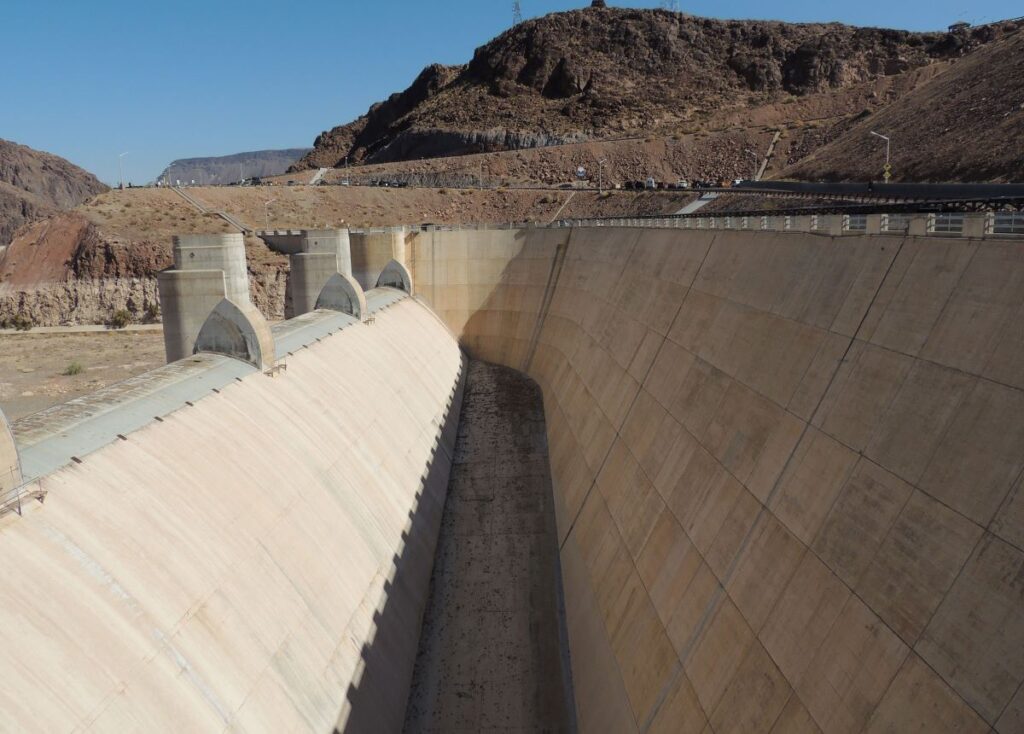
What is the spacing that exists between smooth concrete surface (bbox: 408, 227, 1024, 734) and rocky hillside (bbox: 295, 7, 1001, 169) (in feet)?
302

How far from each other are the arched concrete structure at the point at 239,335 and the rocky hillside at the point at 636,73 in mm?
91298

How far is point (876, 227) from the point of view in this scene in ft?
39.9

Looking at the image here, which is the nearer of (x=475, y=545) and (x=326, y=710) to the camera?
(x=326, y=710)

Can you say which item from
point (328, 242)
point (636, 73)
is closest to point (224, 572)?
point (328, 242)

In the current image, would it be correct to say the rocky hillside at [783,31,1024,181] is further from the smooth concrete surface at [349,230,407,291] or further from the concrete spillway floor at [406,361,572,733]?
the smooth concrete surface at [349,230,407,291]

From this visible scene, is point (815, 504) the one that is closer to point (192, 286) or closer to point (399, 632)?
point (399, 632)

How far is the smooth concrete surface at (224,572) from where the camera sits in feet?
31.0

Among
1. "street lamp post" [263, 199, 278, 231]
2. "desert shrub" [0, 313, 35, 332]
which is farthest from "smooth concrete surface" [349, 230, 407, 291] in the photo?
"desert shrub" [0, 313, 35, 332]

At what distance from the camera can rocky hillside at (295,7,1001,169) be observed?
4341 inches

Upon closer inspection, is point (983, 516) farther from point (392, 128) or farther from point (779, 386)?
point (392, 128)

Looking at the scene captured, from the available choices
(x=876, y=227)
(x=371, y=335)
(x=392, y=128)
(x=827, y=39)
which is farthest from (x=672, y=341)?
(x=392, y=128)

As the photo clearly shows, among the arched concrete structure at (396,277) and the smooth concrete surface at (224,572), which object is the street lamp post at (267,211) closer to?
the arched concrete structure at (396,277)

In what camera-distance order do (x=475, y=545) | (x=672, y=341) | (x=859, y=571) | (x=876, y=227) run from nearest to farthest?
(x=859, y=571) → (x=876, y=227) → (x=672, y=341) → (x=475, y=545)

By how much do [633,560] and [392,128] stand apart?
136657 mm
